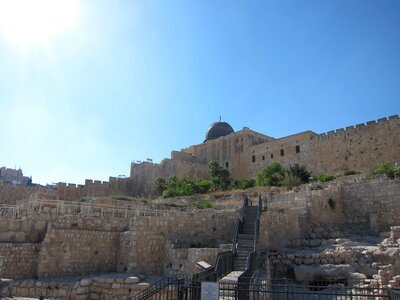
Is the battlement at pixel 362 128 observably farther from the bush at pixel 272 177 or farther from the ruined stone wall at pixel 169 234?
the ruined stone wall at pixel 169 234

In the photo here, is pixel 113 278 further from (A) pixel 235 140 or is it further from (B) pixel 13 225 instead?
(A) pixel 235 140

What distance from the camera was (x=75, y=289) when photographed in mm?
11539

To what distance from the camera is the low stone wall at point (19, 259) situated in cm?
1273

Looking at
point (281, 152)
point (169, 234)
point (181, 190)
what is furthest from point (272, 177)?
point (169, 234)

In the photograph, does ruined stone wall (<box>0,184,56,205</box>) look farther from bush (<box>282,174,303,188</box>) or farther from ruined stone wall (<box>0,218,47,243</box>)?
ruined stone wall (<box>0,218,47,243</box>)

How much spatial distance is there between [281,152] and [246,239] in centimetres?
2971

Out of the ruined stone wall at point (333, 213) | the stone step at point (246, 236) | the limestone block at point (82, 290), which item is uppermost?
the ruined stone wall at point (333, 213)

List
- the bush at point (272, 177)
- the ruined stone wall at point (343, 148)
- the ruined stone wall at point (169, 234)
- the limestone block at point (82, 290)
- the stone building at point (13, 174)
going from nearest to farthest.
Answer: the limestone block at point (82, 290) < the ruined stone wall at point (169, 234) < the bush at point (272, 177) < the ruined stone wall at point (343, 148) < the stone building at point (13, 174)

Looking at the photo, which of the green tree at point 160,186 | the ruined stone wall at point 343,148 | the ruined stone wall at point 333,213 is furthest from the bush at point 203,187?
the ruined stone wall at point 333,213

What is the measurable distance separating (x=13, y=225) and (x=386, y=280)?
12868 millimetres

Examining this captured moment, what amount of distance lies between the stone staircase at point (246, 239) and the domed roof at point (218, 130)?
129 ft

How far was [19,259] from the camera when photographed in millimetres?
12945

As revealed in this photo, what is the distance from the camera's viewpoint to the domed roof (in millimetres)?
55472

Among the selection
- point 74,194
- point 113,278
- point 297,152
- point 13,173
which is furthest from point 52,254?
point 13,173
